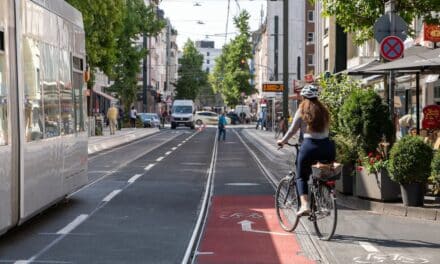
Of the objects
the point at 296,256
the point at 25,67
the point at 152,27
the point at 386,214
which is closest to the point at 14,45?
the point at 25,67

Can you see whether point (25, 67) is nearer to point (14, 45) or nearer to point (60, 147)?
point (14, 45)

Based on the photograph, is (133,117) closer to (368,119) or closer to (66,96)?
(368,119)

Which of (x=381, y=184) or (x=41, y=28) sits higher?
(x=41, y=28)

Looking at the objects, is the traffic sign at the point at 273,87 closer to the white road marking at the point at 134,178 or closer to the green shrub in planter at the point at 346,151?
the white road marking at the point at 134,178

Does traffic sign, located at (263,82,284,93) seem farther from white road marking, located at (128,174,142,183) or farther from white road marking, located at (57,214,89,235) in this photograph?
white road marking, located at (57,214,89,235)

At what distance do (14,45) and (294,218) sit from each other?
395 cm

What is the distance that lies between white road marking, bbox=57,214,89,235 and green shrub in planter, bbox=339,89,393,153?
4472 mm

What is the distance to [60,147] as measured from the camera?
38.2 ft

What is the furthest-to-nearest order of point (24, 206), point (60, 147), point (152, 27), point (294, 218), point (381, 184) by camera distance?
point (152, 27) < point (381, 184) < point (60, 147) < point (294, 218) < point (24, 206)

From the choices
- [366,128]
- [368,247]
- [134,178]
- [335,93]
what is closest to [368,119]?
[366,128]

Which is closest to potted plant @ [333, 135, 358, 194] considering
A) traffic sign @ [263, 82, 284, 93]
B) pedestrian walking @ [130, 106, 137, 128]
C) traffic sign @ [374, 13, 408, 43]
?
traffic sign @ [374, 13, 408, 43]

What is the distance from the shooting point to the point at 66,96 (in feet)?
40.3

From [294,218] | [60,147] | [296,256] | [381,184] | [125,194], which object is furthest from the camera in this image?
[125,194]

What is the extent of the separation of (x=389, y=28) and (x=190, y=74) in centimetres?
12715
